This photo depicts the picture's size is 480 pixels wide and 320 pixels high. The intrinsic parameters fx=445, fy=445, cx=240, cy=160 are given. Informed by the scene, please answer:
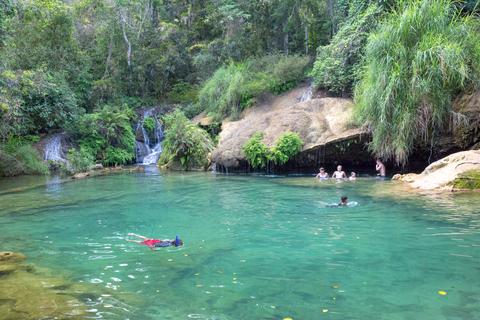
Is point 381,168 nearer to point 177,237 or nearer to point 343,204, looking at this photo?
point 343,204

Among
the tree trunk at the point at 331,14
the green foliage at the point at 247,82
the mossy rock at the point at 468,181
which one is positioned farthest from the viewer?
the tree trunk at the point at 331,14

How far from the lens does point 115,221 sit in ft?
31.7

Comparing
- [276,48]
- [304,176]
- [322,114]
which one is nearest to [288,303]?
[304,176]

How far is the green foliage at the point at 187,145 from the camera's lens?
20844 mm

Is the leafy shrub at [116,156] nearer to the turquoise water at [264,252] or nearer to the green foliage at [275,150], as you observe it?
the green foliage at [275,150]

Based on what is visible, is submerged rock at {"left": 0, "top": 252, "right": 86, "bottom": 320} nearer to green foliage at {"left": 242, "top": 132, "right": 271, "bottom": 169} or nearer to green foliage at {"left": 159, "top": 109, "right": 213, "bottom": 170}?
green foliage at {"left": 242, "top": 132, "right": 271, "bottom": 169}

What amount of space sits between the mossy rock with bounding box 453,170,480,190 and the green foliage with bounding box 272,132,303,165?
21.9 feet

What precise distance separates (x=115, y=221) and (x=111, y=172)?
11741 mm

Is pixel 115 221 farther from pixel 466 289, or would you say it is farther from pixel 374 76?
pixel 374 76

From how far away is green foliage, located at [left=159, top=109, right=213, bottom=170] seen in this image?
20.8 meters

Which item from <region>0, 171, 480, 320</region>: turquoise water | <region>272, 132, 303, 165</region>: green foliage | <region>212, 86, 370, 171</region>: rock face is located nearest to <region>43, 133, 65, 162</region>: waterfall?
<region>212, 86, 370, 171</region>: rock face

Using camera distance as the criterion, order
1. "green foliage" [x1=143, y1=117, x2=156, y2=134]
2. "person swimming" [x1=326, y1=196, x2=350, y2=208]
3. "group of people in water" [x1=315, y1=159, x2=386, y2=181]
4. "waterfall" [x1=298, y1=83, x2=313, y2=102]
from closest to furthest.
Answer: "person swimming" [x1=326, y1=196, x2=350, y2=208], "group of people in water" [x1=315, y1=159, x2=386, y2=181], "waterfall" [x1=298, y1=83, x2=313, y2=102], "green foliage" [x1=143, y1=117, x2=156, y2=134]

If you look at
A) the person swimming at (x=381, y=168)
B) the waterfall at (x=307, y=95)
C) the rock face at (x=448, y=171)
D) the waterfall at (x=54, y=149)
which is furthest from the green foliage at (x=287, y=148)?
the waterfall at (x=54, y=149)

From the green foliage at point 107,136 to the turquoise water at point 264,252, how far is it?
37.1 feet
